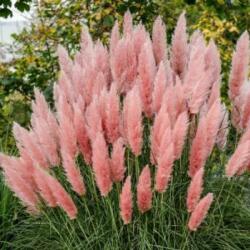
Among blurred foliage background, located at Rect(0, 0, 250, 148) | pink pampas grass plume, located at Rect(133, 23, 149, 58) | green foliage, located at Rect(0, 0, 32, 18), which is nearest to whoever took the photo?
pink pampas grass plume, located at Rect(133, 23, 149, 58)

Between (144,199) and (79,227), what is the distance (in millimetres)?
448

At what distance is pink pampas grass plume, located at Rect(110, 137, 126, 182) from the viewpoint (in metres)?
2.65

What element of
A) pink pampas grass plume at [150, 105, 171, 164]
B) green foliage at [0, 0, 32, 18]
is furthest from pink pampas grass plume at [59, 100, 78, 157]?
green foliage at [0, 0, 32, 18]

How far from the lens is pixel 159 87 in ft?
9.21

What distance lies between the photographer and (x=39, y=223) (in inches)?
123

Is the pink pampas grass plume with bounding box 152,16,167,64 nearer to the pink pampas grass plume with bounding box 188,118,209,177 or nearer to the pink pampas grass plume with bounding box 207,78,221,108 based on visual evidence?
the pink pampas grass plume with bounding box 207,78,221,108

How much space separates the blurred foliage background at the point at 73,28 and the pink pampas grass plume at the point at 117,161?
7.85 ft

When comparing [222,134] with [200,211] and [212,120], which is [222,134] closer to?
[212,120]

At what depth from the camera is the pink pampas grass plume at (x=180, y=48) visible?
325 centimetres

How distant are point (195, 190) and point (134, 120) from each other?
0.36 m

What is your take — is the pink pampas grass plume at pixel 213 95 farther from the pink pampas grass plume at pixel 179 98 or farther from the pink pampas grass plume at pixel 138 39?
the pink pampas grass plume at pixel 138 39

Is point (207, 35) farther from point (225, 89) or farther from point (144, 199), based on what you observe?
point (144, 199)

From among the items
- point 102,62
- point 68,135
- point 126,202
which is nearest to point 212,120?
point 126,202

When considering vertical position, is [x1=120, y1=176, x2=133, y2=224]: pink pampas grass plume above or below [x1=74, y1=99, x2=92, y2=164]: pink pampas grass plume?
below
